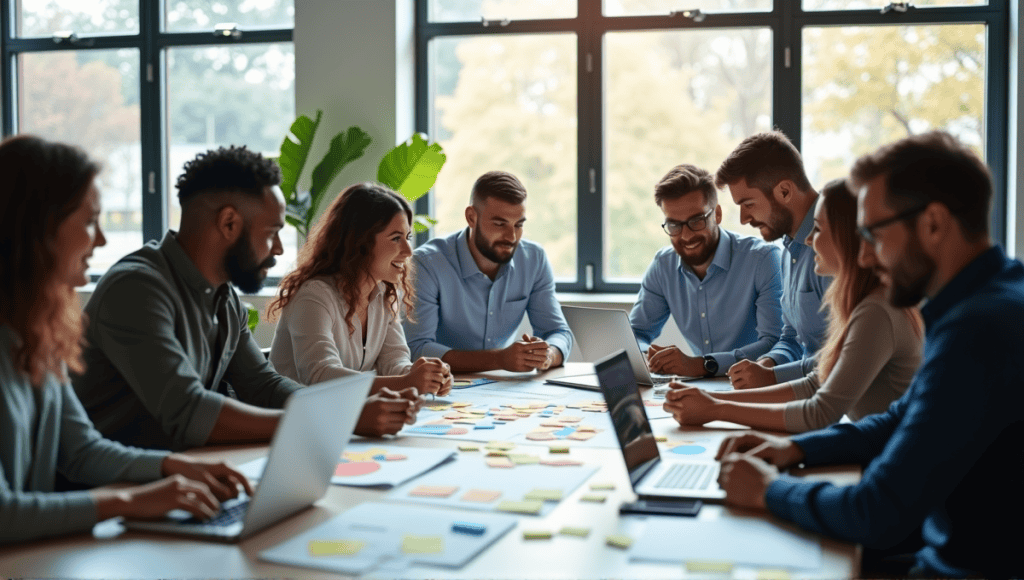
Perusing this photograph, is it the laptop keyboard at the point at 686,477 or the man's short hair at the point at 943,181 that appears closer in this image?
the man's short hair at the point at 943,181

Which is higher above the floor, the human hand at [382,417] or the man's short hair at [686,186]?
the man's short hair at [686,186]

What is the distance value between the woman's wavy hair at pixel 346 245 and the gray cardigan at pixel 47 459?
121cm

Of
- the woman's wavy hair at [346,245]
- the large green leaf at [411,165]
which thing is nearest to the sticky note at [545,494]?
the woman's wavy hair at [346,245]

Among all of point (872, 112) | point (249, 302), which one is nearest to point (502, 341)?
point (249, 302)

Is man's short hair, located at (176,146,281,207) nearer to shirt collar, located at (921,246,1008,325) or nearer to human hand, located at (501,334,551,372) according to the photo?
human hand, located at (501,334,551,372)

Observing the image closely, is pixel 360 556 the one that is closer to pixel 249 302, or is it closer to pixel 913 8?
pixel 249 302

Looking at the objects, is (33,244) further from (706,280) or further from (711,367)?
(706,280)

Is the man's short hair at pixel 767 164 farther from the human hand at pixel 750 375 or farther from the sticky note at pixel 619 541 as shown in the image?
the sticky note at pixel 619 541

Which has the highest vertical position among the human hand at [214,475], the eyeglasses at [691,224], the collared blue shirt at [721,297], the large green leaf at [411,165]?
the large green leaf at [411,165]

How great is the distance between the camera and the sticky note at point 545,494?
62.8 inches

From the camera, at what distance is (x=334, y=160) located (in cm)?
500

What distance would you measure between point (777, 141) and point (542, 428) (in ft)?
5.64

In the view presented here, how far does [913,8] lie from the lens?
5.02 meters

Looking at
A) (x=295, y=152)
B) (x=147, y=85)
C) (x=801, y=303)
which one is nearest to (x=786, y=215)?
(x=801, y=303)
